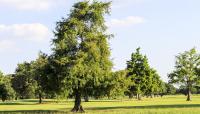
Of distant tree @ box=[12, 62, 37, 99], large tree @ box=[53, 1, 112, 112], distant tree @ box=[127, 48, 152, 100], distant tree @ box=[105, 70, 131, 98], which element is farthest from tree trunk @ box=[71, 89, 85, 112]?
distant tree @ box=[127, 48, 152, 100]

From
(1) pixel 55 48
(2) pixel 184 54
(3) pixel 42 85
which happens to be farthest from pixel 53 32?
(2) pixel 184 54

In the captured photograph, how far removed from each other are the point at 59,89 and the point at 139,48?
7655 cm

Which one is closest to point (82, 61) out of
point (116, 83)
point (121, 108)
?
point (116, 83)

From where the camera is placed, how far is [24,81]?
127250 mm

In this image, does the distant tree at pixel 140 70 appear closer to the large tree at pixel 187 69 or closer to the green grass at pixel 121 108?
the large tree at pixel 187 69

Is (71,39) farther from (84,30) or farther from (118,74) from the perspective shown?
(118,74)

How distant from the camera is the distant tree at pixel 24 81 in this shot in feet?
399

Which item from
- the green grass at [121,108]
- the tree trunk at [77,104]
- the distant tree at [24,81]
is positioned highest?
the distant tree at [24,81]

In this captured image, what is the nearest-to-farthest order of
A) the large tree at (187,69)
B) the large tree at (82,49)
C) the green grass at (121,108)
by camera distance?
the green grass at (121,108), the large tree at (82,49), the large tree at (187,69)

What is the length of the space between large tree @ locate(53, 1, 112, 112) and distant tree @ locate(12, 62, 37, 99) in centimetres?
6387

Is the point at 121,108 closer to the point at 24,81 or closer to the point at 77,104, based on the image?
the point at 77,104

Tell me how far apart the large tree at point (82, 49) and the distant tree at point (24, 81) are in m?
63.9

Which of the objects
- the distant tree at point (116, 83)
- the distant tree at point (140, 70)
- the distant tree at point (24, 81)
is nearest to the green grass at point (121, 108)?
the distant tree at point (116, 83)

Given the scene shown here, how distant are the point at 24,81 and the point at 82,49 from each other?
73926 mm
